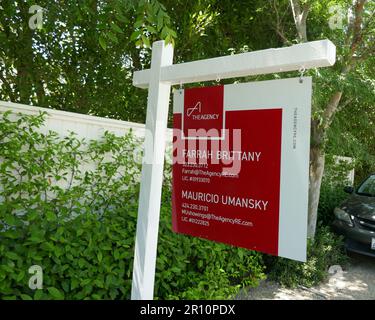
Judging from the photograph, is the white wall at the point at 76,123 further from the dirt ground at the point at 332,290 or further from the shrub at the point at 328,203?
the shrub at the point at 328,203

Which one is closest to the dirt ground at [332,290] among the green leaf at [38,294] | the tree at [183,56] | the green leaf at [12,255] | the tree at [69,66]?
the tree at [183,56]

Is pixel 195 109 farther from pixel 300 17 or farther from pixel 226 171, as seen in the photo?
pixel 300 17

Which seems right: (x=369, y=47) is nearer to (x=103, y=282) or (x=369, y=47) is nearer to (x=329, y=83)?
(x=329, y=83)

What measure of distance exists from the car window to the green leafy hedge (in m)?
3.33

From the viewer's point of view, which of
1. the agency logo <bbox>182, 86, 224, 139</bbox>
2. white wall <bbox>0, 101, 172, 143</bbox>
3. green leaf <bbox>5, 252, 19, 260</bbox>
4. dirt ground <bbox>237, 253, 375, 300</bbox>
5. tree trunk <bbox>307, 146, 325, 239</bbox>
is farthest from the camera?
tree trunk <bbox>307, 146, 325, 239</bbox>

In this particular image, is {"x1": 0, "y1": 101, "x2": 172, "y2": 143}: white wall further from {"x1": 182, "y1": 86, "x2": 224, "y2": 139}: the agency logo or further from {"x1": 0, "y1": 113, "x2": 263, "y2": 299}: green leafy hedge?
{"x1": 182, "y1": 86, "x2": 224, "y2": 139}: the agency logo

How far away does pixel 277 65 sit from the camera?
2.04 meters

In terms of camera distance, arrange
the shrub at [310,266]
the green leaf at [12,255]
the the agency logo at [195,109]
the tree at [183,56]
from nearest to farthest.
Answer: the the agency logo at [195,109] → the green leaf at [12,255] → the shrub at [310,266] → the tree at [183,56]

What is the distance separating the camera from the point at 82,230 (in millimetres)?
3246

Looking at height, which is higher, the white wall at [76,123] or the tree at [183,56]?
the tree at [183,56]

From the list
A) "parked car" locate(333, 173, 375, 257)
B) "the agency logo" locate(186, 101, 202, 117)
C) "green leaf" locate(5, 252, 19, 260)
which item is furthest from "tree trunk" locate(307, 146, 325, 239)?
"green leaf" locate(5, 252, 19, 260)

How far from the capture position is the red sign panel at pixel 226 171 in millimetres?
2109

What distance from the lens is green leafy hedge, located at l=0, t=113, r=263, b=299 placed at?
2.96 m

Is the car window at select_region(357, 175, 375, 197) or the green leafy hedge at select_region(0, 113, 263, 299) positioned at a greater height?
the car window at select_region(357, 175, 375, 197)
